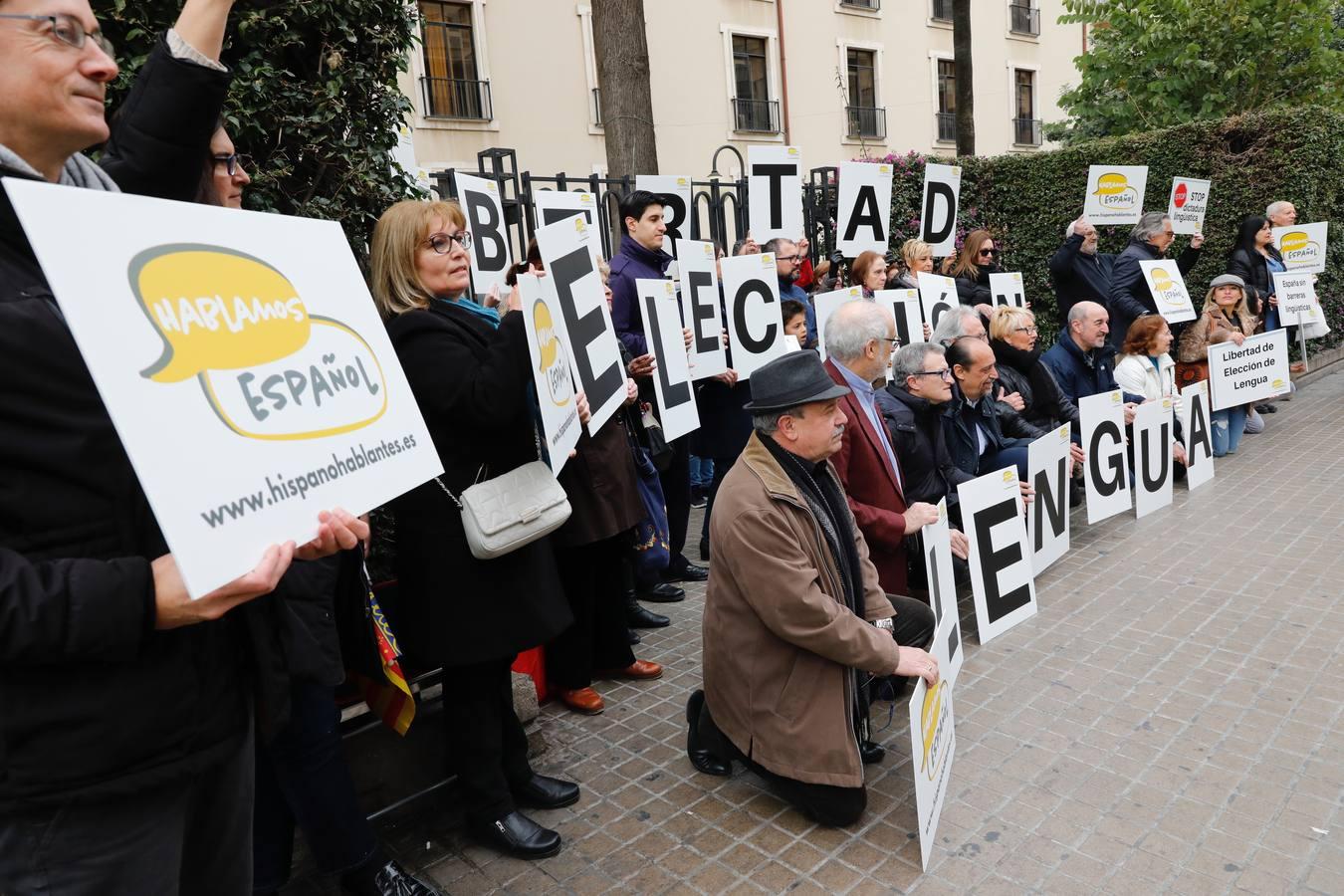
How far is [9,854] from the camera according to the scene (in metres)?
1.33

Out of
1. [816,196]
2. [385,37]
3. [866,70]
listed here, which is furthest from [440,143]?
Answer: [385,37]

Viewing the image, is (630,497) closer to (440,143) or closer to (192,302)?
(192,302)

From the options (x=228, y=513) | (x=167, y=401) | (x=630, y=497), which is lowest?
(x=630, y=497)

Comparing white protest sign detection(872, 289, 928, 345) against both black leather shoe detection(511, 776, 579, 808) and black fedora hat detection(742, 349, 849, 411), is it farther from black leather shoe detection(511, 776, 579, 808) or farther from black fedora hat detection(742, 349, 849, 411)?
black leather shoe detection(511, 776, 579, 808)

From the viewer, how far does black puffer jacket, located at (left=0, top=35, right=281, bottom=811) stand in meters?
1.24

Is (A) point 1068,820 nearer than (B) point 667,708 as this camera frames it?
Yes

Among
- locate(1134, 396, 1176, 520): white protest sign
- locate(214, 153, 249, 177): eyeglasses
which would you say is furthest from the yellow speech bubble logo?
locate(1134, 396, 1176, 520): white protest sign

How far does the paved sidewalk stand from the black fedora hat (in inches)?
58.3

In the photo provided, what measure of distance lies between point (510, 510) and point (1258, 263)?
376 inches

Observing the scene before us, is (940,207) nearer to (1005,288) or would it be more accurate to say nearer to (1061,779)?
(1005,288)

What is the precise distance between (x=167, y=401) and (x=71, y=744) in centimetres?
54

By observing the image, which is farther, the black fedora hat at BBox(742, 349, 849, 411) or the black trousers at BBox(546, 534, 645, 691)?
the black trousers at BBox(546, 534, 645, 691)

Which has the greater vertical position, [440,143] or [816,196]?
[440,143]

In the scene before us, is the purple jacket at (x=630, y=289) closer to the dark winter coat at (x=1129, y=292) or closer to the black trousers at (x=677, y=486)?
the black trousers at (x=677, y=486)
